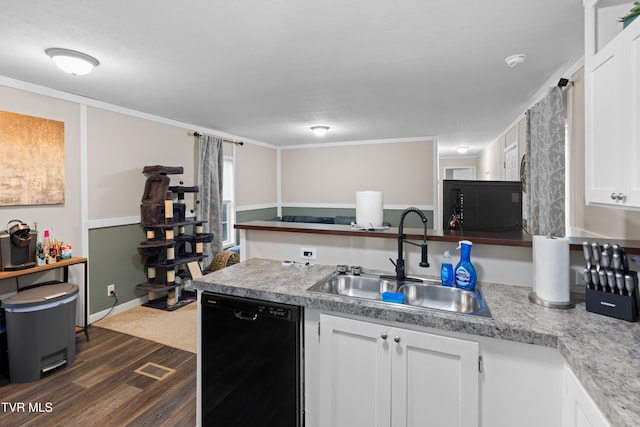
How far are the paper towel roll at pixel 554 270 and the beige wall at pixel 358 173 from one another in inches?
183

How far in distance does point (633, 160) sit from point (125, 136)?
4.42 meters

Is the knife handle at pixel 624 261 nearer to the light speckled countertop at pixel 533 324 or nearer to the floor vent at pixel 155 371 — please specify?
the light speckled countertop at pixel 533 324

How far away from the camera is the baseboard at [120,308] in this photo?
3.46 metres

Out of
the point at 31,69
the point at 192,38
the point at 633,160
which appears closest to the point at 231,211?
the point at 31,69

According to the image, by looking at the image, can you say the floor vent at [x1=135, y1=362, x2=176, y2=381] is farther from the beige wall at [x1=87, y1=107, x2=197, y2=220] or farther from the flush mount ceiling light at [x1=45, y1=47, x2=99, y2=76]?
the flush mount ceiling light at [x1=45, y1=47, x2=99, y2=76]

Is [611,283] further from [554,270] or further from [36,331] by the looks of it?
[36,331]

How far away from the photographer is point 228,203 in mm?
5617

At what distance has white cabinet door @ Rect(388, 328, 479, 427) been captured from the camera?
120 centimetres

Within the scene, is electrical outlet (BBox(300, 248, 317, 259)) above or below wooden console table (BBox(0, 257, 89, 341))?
above

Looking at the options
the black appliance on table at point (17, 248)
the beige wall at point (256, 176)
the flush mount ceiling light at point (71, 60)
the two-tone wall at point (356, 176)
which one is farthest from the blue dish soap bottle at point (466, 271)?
the beige wall at point (256, 176)

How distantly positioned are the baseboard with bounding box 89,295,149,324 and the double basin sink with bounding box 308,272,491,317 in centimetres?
311

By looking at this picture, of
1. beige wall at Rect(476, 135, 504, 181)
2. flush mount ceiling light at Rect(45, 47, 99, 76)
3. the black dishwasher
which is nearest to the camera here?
the black dishwasher

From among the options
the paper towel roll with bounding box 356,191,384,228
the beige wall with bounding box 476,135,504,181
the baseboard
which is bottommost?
the baseboard

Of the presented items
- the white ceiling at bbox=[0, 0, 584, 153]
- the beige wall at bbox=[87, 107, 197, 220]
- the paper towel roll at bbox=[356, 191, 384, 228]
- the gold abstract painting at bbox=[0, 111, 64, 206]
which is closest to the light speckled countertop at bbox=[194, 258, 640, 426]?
the paper towel roll at bbox=[356, 191, 384, 228]
